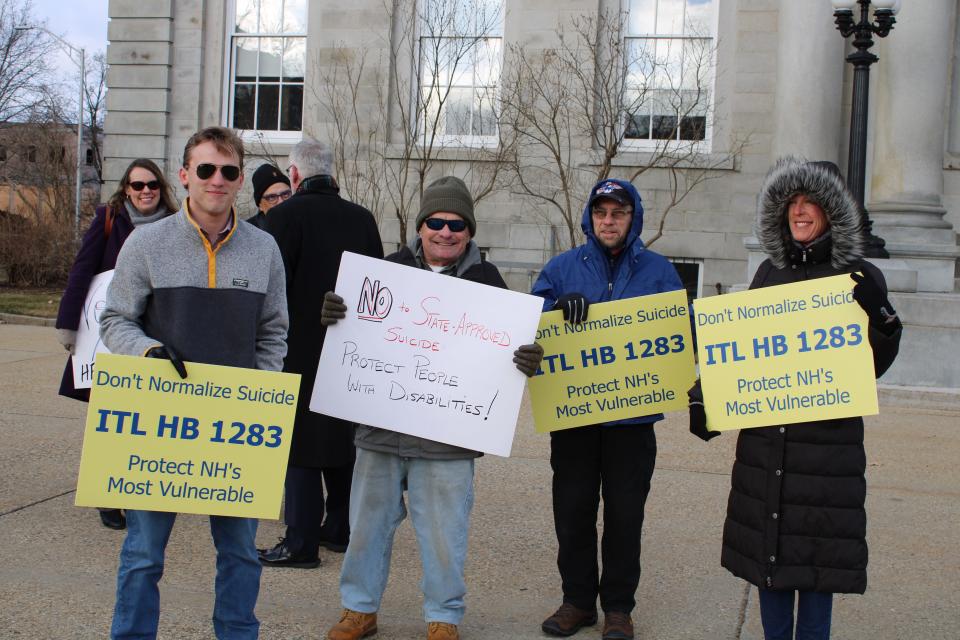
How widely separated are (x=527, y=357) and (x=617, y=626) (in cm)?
121

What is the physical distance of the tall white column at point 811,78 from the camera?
1481cm

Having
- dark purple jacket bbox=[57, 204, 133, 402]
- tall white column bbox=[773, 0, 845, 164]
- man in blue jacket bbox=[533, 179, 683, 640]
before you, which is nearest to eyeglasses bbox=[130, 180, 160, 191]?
dark purple jacket bbox=[57, 204, 133, 402]

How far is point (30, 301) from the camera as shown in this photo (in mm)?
20578

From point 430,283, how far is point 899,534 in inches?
142

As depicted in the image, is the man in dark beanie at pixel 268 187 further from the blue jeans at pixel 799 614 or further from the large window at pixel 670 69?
the large window at pixel 670 69

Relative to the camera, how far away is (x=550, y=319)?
4680 millimetres

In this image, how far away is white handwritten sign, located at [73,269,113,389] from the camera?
579cm

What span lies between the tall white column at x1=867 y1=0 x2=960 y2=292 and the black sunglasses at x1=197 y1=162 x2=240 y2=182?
11.4 metres

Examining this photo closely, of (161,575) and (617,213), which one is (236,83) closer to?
(617,213)

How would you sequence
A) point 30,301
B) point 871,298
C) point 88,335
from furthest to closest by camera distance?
point 30,301 < point 88,335 < point 871,298

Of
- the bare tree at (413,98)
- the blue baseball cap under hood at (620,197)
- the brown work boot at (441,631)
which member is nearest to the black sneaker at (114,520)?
the brown work boot at (441,631)

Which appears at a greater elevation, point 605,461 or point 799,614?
point 605,461

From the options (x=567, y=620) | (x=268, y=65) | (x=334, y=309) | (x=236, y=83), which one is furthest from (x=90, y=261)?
(x=236, y=83)

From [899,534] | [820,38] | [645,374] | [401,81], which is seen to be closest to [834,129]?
[820,38]
